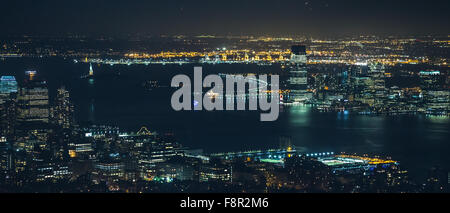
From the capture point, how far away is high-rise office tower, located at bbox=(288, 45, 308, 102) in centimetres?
2020

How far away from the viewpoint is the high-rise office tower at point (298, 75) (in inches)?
795

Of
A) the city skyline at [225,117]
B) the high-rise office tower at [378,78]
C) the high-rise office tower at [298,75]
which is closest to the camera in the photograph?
the city skyline at [225,117]

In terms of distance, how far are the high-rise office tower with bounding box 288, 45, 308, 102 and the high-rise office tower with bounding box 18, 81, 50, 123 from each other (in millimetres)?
7217

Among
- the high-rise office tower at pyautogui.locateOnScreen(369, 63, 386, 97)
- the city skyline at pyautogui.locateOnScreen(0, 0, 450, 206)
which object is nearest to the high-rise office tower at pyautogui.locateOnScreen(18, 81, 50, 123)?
the city skyline at pyautogui.locateOnScreen(0, 0, 450, 206)

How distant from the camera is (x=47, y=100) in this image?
14234 millimetres

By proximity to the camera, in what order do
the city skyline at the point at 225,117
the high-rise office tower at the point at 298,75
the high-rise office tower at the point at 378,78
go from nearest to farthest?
1. the city skyline at the point at 225,117
2. the high-rise office tower at the point at 378,78
3. the high-rise office tower at the point at 298,75

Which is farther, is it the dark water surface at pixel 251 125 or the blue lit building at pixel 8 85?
the blue lit building at pixel 8 85

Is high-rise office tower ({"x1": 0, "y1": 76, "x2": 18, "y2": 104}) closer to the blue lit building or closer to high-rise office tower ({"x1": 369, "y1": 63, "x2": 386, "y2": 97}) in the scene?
the blue lit building

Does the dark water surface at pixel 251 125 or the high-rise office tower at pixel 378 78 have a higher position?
the high-rise office tower at pixel 378 78

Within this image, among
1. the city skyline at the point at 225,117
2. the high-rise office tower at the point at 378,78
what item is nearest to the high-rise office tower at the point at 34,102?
the city skyline at the point at 225,117

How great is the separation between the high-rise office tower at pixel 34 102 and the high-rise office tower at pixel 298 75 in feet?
23.7

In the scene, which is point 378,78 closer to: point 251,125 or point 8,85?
point 251,125

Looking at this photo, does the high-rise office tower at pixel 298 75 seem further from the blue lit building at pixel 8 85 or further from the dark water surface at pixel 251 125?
the blue lit building at pixel 8 85
